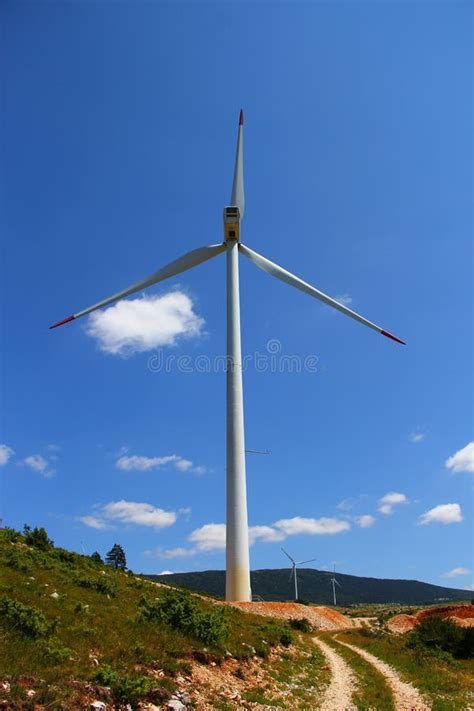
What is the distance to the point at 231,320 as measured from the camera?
170ft

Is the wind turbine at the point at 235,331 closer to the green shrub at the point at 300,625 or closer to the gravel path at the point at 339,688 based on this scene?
the green shrub at the point at 300,625

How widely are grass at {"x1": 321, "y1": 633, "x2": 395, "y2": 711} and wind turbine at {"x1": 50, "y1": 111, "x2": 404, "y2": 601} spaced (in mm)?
17105

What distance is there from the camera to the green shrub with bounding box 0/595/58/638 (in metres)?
15.5

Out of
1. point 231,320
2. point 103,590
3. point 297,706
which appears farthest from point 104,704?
point 231,320

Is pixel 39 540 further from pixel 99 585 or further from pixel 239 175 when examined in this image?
pixel 239 175

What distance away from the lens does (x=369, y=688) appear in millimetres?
19234

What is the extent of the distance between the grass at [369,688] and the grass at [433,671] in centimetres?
122

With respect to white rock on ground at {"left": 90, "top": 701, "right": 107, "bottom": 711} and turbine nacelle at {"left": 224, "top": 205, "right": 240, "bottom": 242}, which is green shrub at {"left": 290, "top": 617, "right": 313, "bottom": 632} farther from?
turbine nacelle at {"left": 224, "top": 205, "right": 240, "bottom": 242}

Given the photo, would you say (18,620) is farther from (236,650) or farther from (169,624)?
(236,650)

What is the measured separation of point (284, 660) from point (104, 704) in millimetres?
14200

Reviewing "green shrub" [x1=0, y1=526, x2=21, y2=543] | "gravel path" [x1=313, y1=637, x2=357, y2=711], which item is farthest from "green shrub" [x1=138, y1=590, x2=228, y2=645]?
"green shrub" [x1=0, y1=526, x2=21, y2=543]

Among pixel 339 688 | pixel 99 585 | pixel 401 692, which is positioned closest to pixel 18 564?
pixel 99 585

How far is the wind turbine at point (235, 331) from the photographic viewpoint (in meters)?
44.6

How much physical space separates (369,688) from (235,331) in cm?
3537
